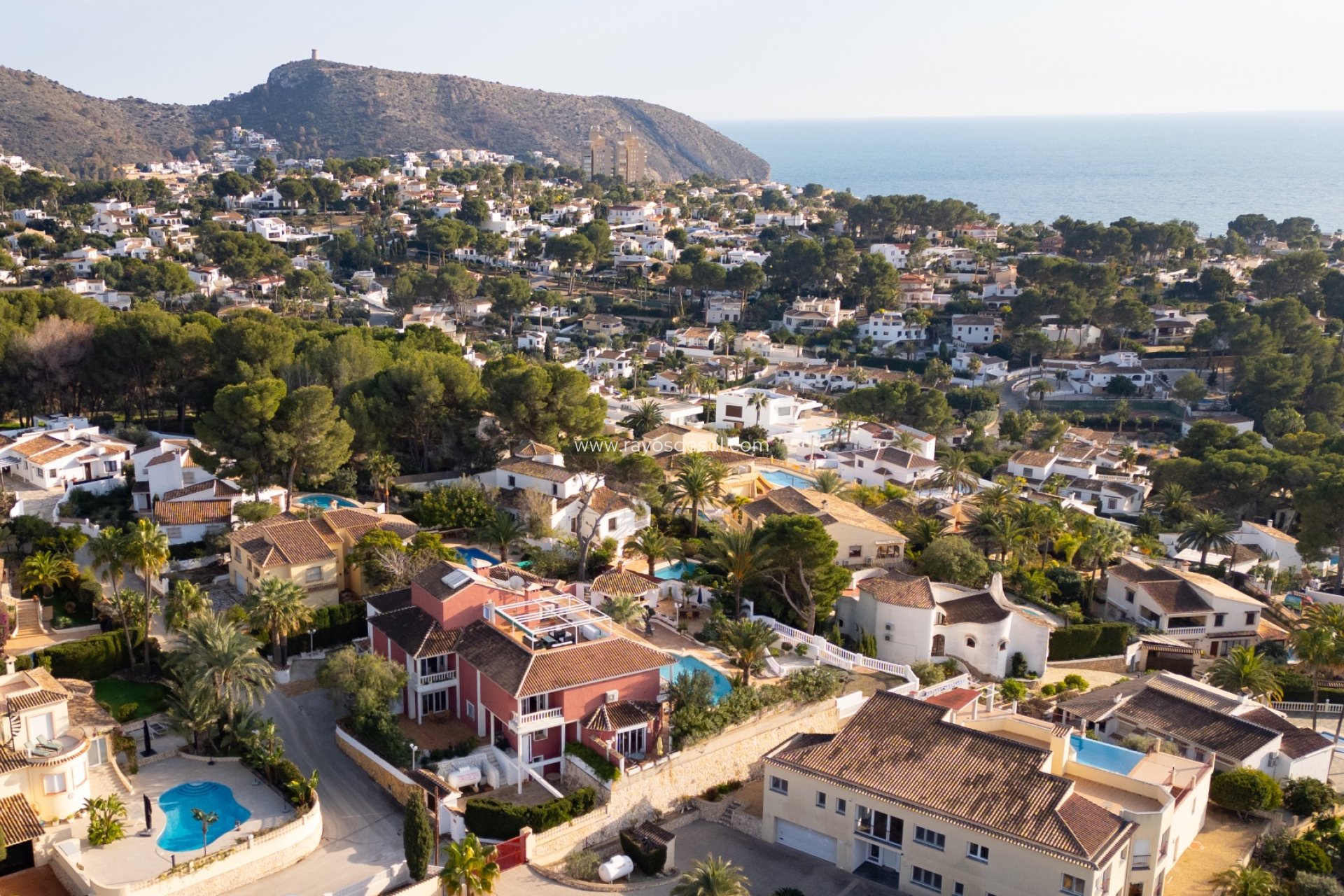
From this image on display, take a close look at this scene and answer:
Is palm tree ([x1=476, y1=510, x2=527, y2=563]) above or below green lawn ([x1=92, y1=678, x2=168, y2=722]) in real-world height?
above

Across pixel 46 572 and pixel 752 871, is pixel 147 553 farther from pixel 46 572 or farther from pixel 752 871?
pixel 752 871

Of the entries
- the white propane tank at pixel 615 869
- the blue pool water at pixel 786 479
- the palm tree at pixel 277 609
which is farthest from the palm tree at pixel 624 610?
the blue pool water at pixel 786 479

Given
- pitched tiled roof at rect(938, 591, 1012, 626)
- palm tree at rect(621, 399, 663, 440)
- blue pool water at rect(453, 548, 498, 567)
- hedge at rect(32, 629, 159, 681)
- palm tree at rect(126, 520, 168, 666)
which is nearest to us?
hedge at rect(32, 629, 159, 681)

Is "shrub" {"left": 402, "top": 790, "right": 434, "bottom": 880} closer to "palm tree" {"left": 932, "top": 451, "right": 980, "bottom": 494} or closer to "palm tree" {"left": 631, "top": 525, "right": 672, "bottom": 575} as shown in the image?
"palm tree" {"left": 631, "top": 525, "right": 672, "bottom": 575}

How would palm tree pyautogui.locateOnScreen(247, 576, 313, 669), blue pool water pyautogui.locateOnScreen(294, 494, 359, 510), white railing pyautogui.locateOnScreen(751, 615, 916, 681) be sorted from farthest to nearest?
blue pool water pyautogui.locateOnScreen(294, 494, 359, 510)
white railing pyautogui.locateOnScreen(751, 615, 916, 681)
palm tree pyautogui.locateOnScreen(247, 576, 313, 669)

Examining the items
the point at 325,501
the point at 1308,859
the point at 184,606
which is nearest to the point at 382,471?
the point at 325,501

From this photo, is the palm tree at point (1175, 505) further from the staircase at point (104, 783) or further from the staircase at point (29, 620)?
the staircase at point (29, 620)

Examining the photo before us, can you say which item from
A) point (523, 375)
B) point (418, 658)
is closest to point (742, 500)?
point (523, 375)

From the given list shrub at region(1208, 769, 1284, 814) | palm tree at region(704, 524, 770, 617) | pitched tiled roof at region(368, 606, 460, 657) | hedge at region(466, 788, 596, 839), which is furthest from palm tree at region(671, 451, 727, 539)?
shrub at region(1208, 769, 1284, 814)
